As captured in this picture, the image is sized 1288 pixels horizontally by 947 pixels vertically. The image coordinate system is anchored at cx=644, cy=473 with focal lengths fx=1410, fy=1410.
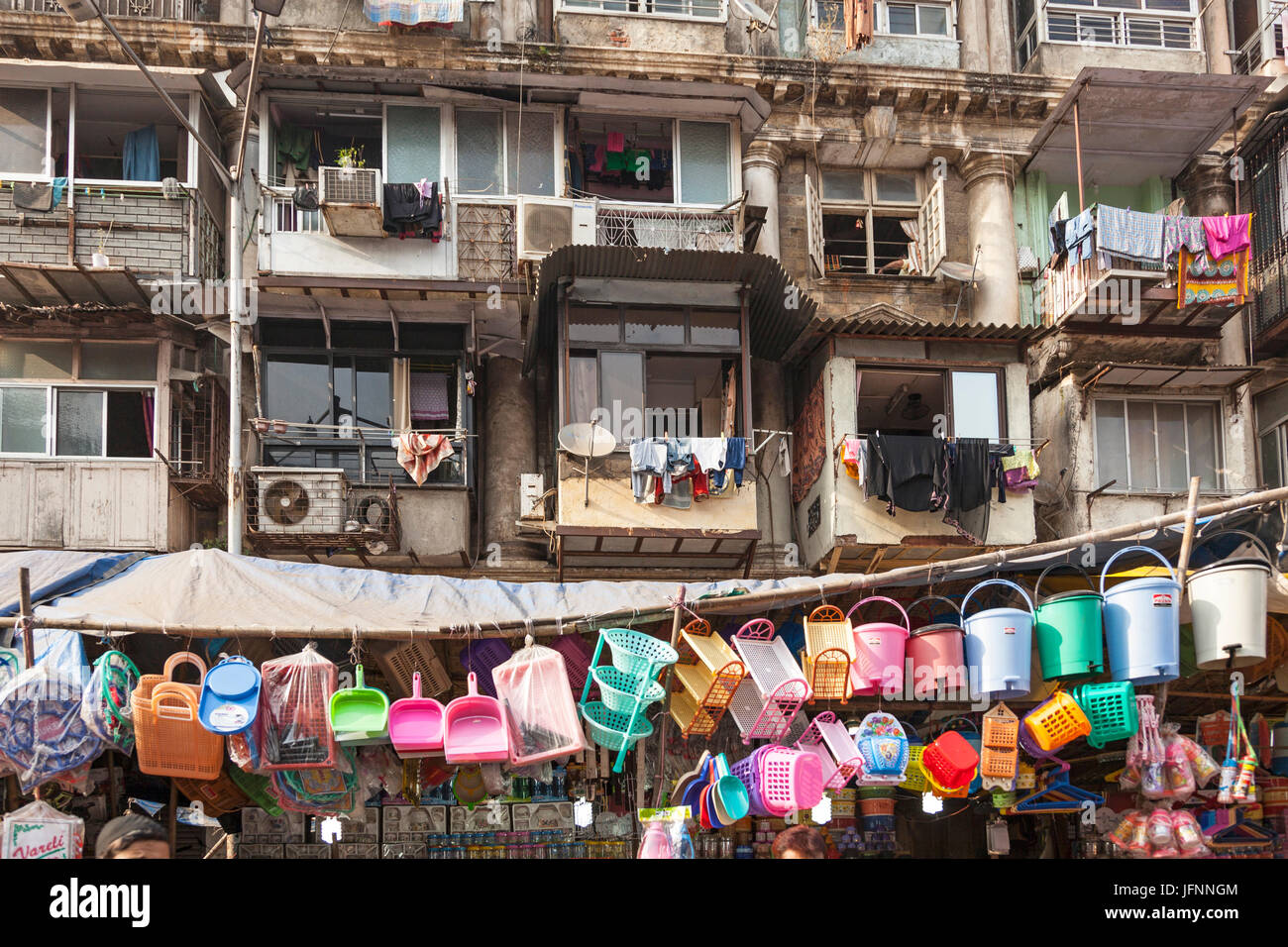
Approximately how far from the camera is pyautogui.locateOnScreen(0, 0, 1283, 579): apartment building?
1631 cm

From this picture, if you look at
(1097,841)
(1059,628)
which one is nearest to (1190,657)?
(1059,628)

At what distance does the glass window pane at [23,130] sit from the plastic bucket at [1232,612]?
14.1 m

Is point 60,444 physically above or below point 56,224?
below

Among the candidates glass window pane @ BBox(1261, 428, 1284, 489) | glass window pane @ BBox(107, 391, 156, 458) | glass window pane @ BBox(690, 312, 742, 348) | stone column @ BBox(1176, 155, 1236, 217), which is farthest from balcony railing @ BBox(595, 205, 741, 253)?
glass window pane @ BBox(1261, 428, 1284, 489)

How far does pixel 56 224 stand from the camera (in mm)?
16391

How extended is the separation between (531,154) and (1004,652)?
11030mm

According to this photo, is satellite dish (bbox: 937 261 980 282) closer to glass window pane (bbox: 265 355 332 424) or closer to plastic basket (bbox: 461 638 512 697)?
glass window pane (bbox: 265 355 332 424)

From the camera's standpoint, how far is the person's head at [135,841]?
21.0ft

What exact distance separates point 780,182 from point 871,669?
1210cm

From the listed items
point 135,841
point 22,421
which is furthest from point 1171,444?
point 135,841

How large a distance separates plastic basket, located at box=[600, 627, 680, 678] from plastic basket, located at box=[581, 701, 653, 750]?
350 mm

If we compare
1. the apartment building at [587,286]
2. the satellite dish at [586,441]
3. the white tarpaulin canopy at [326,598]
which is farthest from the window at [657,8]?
the white tarpaulin canopy at [326,598]

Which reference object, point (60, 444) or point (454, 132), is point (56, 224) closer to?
point (60, 444)

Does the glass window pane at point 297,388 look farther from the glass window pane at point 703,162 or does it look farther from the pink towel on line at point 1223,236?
the pink towel on line at point 1223,236
